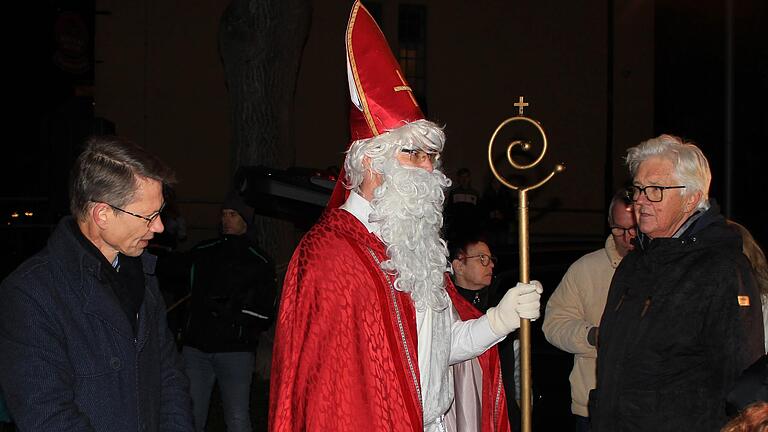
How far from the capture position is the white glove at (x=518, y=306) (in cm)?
362

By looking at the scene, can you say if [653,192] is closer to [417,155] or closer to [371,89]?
[417,155]

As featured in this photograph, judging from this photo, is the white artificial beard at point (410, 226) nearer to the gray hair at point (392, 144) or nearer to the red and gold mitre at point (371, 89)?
the gray hair at point (392, 144)

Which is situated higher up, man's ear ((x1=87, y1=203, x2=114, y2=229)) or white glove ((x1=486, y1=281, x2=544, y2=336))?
man's ear ((x1=87, y1=203, x2=114, y2=229))

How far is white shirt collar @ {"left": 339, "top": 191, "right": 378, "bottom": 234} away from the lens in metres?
3.84

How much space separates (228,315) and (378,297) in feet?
9.79

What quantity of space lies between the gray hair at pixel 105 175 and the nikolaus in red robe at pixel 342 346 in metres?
0.69

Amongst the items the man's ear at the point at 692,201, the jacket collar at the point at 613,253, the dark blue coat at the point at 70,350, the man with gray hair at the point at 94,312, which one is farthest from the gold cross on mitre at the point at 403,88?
the jacket collar at the point at 613,253

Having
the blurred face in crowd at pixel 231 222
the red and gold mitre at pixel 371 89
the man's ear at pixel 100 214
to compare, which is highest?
the red and gold mitre at pixel 371 89

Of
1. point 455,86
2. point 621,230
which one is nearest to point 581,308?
point 621,230

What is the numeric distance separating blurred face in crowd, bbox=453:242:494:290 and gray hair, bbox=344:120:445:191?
180 cm

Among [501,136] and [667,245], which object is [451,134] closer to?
[501,136]

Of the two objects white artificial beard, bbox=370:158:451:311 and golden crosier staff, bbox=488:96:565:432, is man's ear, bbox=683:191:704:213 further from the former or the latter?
white artificial beard, bbox=370:158:451:311

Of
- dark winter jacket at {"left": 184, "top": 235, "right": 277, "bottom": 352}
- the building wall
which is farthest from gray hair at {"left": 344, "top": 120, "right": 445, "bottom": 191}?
the building wall

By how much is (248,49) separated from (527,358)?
7.16m
